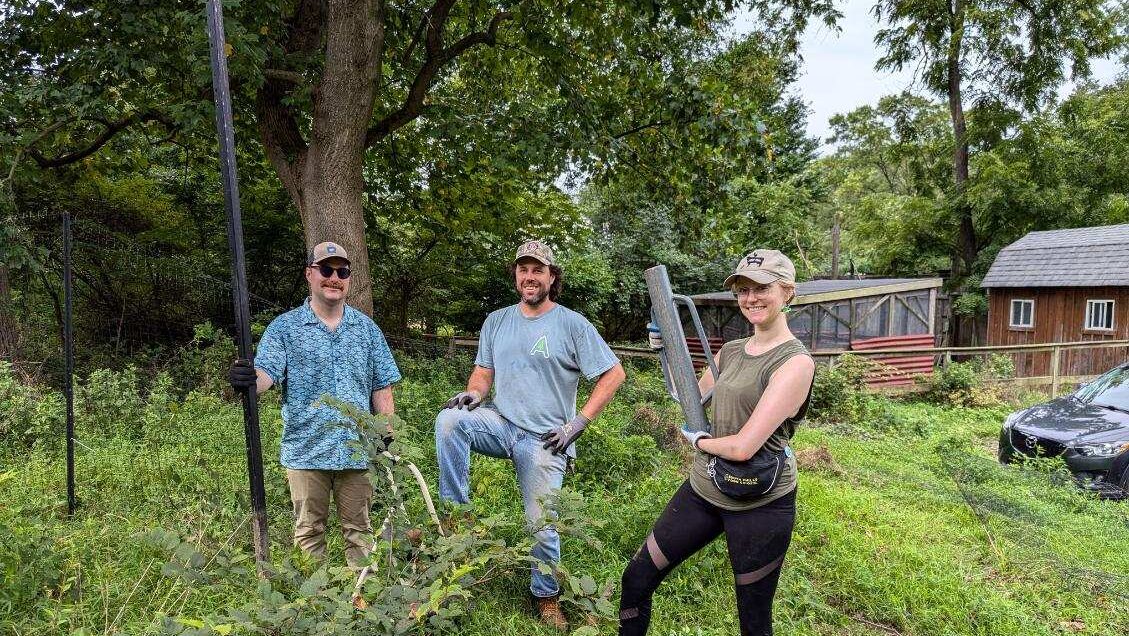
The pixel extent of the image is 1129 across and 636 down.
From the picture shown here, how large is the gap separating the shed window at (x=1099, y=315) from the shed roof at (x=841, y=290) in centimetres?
349

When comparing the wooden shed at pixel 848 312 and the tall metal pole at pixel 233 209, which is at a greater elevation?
the tall metal pole at pixel 233 209

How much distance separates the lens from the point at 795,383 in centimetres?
229

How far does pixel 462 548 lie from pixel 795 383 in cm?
128

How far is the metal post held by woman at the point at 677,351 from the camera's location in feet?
8.47

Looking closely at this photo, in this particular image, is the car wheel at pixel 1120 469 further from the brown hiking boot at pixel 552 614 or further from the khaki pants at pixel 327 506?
the khaki pants at pixel 327 506

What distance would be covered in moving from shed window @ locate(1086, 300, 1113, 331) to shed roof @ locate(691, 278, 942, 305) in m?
3.49

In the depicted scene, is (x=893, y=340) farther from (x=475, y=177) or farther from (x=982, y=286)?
(x=475, y=177)

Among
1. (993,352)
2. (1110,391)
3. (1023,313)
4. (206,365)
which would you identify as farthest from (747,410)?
(1023,313)

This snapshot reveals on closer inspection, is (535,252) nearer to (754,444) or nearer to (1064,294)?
(754,444)

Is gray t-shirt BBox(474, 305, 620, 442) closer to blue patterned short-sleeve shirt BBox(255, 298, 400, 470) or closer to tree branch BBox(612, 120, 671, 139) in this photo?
blue patterned short-sleeve shirt BBox(255, 298, 400, 470)

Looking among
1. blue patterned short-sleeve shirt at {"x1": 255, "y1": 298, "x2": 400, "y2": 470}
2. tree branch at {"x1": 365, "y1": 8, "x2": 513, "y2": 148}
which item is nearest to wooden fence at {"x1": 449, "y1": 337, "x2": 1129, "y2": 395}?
tree branch at {"x1": 365, "y1": 8, "x2": 513, "y2": 148}

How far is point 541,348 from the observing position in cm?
298

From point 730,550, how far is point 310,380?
197 cm

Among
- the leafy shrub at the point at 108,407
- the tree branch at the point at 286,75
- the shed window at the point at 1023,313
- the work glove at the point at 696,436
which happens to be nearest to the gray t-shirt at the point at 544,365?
the work glove at the point at 696,436
